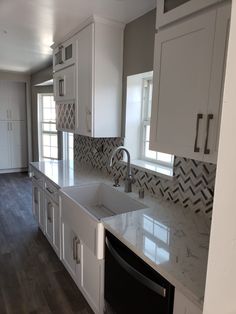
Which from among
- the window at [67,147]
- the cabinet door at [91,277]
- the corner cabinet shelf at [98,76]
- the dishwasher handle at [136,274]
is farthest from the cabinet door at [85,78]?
the window at [67,147]

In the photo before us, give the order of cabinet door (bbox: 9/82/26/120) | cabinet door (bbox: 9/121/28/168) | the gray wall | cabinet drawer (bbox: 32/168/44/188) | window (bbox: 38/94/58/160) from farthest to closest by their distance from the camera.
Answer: cabinet door (bbox: 9/121/28/168) < cabinet door (bbox: 9/82/26/120) < window (bbox: 38/94/58/160) < cabinet drawer (bbox: 32/168/44/188) < the gray wall

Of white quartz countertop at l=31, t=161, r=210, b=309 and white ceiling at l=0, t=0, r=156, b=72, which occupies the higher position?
white ceiling at l=0, t=0, r=156, b=72

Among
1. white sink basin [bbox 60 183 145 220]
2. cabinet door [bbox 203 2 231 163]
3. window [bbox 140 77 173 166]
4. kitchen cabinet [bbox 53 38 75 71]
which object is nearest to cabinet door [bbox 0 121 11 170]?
kitchen cabinet [bbox 53 38 75 71]

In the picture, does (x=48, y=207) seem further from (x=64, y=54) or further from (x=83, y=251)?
(x=64, y=54)

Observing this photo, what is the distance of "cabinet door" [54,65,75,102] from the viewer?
2695mm

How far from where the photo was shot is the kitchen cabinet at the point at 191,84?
45.4 inches

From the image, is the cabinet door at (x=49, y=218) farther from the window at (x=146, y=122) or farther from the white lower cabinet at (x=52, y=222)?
the window at (x=146, y=122)

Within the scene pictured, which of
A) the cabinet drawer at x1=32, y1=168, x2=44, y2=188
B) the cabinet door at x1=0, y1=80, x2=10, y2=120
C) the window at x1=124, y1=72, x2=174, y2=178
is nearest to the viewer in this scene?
the window at x1=124, y1=72, x2=174, y2=178

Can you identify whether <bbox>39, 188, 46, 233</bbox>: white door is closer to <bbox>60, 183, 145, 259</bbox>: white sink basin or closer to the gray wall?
<bbox>60, 183, 145, 259</bbox>: white sink basin

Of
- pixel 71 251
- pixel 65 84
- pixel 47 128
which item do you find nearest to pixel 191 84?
pixel 71 251

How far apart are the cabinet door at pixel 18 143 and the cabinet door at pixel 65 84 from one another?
344 cm

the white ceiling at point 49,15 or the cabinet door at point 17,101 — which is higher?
the white ceiling at point 49,15

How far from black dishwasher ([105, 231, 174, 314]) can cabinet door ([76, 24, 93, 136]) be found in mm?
1284

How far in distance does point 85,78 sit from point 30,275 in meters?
1.99
